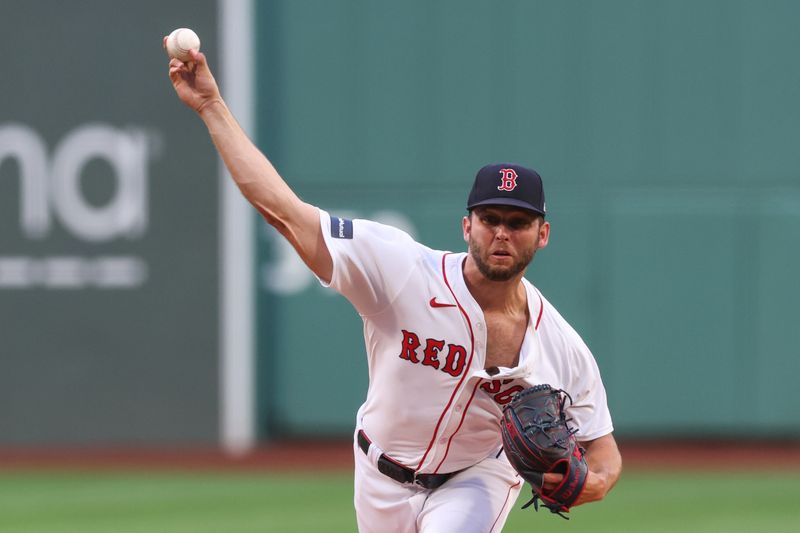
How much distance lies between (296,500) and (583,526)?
1.87m

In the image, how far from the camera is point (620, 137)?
10.0 meters

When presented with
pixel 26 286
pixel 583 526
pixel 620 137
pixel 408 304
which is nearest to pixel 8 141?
pixel 26 286

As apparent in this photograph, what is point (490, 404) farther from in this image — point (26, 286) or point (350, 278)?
point (26, 286)

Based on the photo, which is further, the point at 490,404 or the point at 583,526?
the point at 583,526

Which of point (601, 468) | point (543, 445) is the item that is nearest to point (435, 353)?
point (543, 445)

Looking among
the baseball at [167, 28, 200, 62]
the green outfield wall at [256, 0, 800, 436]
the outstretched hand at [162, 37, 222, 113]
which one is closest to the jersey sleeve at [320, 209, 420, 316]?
the outstretched hand at [162, 37, 222, 113]

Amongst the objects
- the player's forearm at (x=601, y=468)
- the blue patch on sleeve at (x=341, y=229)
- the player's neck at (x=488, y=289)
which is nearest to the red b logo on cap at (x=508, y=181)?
the player's neck at (x=488, y=289)

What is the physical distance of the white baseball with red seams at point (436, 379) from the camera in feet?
13.6

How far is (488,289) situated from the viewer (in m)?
4.28

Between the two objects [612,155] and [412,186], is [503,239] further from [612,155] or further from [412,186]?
[612,155]

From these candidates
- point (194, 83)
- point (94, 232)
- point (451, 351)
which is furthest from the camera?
point (94, 232)

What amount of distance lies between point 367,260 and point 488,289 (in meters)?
0.45

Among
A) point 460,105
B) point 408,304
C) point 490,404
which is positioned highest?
point 460,105

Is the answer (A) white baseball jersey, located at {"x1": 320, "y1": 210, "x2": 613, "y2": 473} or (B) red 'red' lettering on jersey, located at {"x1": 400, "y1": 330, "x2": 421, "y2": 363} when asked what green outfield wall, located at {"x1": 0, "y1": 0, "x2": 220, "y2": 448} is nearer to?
(A) white baseball jersey, located at {"x1": 320, "y1": 210, "x2": 613, "y2": 473}
